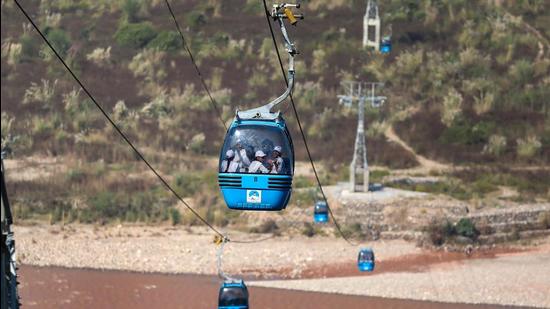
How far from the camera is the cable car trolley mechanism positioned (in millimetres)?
24500

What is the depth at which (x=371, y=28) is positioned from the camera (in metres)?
75.4

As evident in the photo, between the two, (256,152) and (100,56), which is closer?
(256,152)

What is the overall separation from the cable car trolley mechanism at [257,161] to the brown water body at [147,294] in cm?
1931

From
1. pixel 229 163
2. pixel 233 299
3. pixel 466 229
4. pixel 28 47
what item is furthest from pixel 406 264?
pixel 28 47

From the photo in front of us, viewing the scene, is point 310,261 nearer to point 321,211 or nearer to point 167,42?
point 321,211

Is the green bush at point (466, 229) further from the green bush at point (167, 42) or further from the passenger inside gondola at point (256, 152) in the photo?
the passenger inside gondola at point (256, 152)

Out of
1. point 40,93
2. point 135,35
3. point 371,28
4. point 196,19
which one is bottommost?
point 40,93

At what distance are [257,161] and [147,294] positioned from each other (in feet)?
73.1

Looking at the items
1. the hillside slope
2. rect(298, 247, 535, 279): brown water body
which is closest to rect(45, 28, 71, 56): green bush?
the hillside slope

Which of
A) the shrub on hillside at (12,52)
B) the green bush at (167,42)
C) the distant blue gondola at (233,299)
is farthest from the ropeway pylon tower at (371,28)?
the distant blue gondola at (233,299)

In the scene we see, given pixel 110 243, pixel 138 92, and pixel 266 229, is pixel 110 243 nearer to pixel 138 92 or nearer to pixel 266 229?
pixel 266 229

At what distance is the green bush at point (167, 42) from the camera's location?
77.9 m

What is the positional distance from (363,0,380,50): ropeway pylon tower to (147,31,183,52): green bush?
9.64 metres

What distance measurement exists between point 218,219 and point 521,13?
100ft
